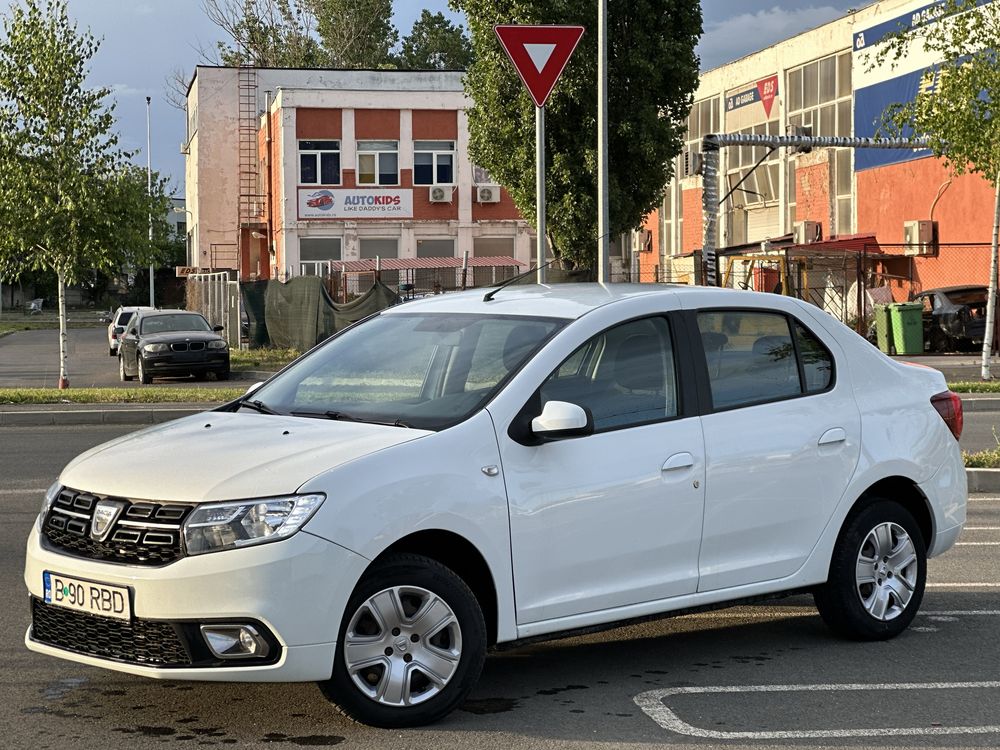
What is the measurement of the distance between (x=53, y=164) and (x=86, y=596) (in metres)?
23.1

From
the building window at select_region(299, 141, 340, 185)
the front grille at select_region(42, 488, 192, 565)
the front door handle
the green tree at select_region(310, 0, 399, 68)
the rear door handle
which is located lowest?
the front grille at select_region(42, 488, 192, 565)

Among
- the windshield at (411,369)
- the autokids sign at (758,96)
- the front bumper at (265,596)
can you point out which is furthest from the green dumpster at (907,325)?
the front bumper at (265,596)

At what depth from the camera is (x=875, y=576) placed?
6.85 meters

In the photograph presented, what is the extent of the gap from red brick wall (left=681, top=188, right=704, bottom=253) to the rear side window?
157 ft

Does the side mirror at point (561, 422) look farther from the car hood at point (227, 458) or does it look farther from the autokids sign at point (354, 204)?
the autokids sign at point (354, 204)

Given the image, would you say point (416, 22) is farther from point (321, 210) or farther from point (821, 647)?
point (821, 647)

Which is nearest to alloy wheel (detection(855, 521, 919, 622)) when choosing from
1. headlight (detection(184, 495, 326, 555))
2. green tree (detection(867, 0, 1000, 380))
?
headlight (detection(184, 495, 326, 555))

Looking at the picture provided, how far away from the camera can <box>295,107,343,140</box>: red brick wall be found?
53000mm

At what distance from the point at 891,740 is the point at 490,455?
1.79 metres

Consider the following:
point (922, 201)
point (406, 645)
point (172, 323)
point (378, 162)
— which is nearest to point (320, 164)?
point (378, 162)

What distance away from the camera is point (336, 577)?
5090mm

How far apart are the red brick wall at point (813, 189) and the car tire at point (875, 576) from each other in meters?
38.1

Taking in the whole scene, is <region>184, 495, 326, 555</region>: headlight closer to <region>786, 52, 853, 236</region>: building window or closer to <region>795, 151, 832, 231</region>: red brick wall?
<region>786, 52, 853, 236</region>: building window

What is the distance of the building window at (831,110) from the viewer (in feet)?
142
